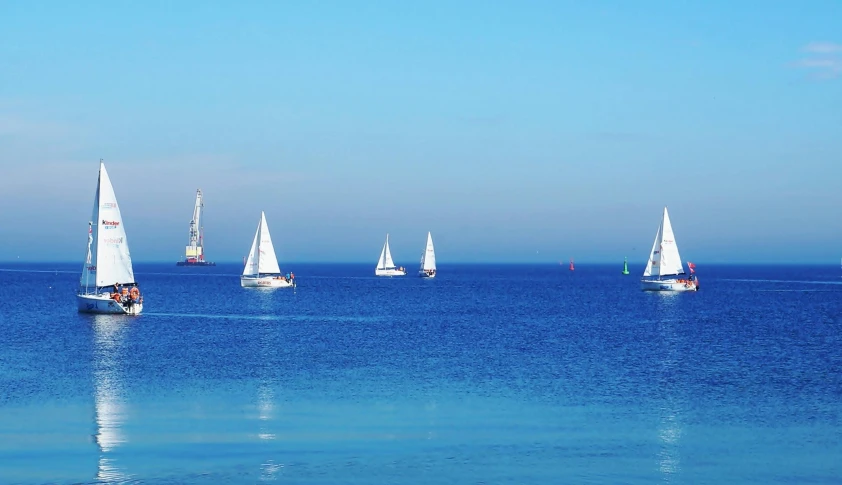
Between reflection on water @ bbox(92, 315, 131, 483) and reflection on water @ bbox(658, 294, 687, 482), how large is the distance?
14637 millimetres

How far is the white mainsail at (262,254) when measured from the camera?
142375 millimetres

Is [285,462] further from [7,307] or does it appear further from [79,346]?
[7,307]

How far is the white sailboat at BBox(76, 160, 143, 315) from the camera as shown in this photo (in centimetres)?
8106

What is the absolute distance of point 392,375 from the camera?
46.7 m

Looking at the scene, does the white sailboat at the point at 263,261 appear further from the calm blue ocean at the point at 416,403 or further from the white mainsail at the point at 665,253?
the calm blue ocean at the point at 416,403

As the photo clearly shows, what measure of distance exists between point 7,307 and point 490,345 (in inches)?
2538

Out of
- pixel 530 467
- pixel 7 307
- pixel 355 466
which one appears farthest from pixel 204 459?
pixel 7 307

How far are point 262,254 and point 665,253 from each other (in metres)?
57.5

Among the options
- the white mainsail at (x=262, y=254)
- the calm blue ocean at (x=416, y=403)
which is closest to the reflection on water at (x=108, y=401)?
the calm blue ocean at (x=416, y=403)

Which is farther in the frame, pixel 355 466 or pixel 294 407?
pixel 294 407

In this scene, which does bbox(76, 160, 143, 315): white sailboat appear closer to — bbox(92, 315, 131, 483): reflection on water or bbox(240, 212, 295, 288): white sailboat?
bbox(92, 315, 131, 483): reflection on water

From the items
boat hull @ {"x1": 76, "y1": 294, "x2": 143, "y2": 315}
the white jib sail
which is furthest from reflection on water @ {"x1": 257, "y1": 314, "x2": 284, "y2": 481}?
the white jib sail

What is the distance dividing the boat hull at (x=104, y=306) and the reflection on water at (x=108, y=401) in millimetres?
11552

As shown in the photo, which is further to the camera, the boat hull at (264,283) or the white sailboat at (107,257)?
the boat hull at (264,283)
